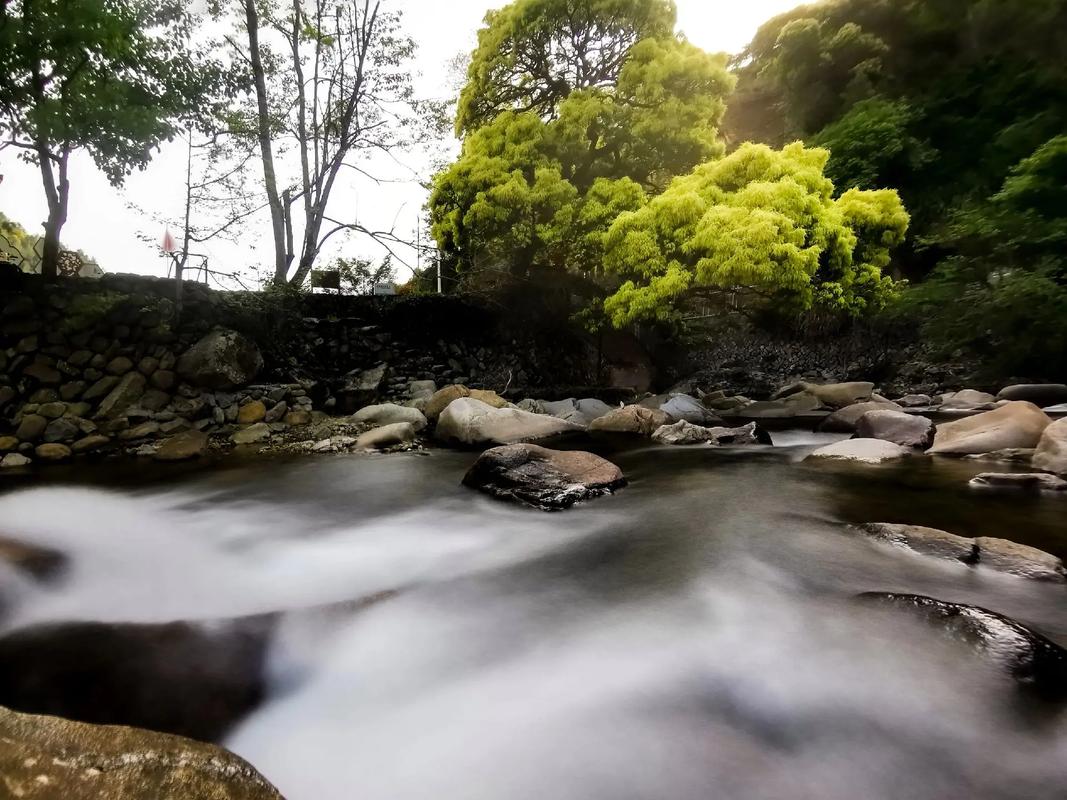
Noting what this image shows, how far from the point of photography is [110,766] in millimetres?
1259

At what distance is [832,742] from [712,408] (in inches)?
411

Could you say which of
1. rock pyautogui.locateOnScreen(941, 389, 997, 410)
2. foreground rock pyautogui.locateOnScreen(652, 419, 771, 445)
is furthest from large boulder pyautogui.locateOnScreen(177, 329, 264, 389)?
rock pyautogui.locateOnScreen(941, 389, 997, 410)

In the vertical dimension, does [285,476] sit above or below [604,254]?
below

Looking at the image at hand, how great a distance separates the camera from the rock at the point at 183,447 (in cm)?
720

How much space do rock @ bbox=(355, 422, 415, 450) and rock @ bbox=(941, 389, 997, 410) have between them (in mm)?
9801

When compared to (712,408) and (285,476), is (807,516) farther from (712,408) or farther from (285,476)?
(712,408)

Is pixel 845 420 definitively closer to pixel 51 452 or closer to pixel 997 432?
pixel 997 432

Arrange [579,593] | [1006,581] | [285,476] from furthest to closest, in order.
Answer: [285,476]
[579,593]
[1006,581]

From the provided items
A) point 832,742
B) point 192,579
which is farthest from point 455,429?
point 832,742

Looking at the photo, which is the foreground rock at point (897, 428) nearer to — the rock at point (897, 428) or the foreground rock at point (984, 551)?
the rock at point (897, 428)

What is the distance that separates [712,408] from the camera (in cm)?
1167

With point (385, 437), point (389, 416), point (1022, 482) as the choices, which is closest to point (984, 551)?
point (1022, 482)

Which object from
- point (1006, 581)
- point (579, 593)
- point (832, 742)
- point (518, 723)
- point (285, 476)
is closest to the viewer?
point (832, 742)

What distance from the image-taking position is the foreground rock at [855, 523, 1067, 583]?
2.71m
